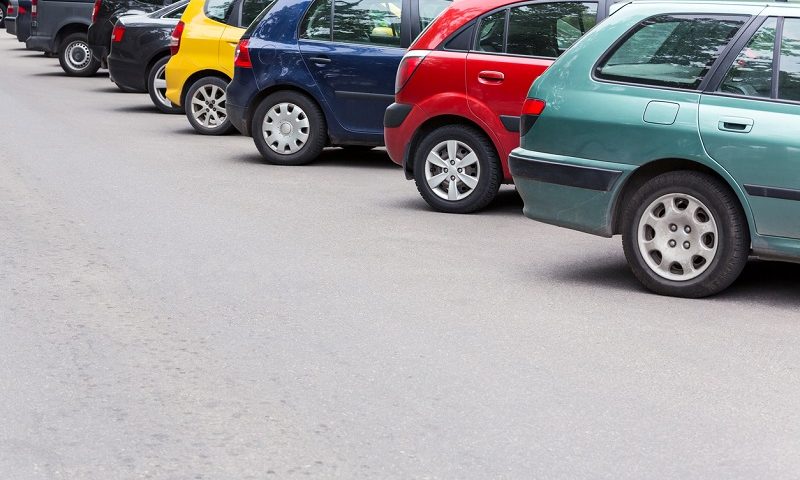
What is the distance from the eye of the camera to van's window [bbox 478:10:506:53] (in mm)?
10305

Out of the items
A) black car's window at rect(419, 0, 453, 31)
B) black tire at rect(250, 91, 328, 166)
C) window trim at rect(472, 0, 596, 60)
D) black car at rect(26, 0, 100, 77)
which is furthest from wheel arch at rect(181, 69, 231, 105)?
black car at rect(26, 0, 100, 77)

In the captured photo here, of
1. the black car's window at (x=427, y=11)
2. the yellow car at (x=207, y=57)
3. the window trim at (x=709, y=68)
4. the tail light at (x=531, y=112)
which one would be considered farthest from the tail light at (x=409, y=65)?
the yellow car at (x=207, y=57)

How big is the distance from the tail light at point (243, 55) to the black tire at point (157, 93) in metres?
5.11

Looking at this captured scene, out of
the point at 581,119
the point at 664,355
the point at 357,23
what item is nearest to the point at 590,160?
the point at 581,119

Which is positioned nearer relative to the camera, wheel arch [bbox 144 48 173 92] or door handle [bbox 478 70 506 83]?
door handle [bbox 478 70 506 83]

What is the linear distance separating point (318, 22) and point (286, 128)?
1.03m

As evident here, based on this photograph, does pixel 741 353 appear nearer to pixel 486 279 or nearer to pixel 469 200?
pixel 486 279

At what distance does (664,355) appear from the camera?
20.4ft

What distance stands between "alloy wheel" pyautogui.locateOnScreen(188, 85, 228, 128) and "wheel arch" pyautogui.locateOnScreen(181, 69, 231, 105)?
124mm

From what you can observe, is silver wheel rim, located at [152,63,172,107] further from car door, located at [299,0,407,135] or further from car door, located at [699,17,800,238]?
car door, located at [699,17,800,238]

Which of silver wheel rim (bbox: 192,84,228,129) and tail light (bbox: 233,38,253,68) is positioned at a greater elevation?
tail light (bbox: 233,38,253,68)

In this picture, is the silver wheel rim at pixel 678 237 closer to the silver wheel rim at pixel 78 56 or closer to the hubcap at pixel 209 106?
the hubcap at pixel 209 106

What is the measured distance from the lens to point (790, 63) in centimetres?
729

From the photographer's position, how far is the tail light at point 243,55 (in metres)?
13.2
